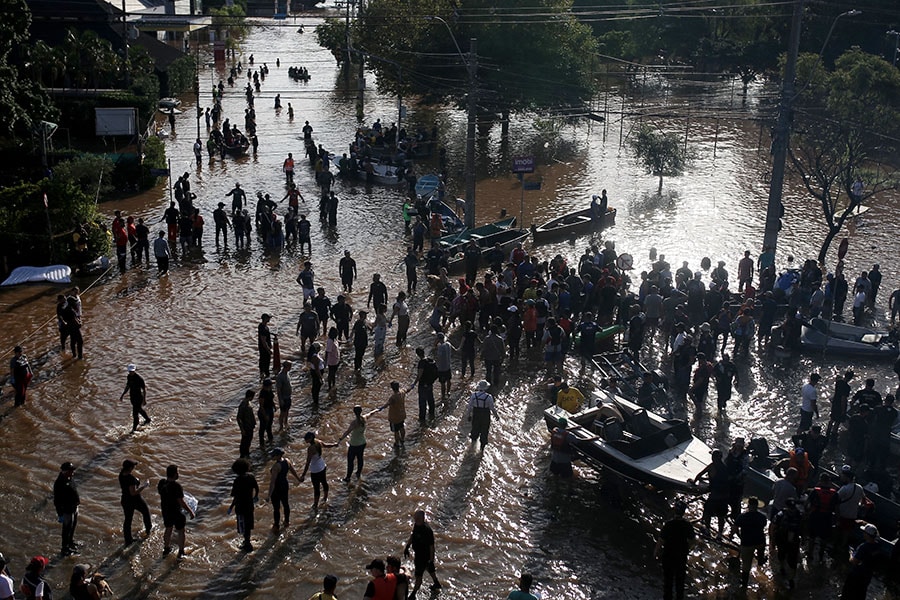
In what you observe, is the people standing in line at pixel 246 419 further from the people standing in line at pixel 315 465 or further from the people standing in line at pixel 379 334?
the people standing in line at pixel 379 334

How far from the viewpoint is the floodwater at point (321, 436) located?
1351cm

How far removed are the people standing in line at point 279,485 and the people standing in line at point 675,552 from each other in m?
5.33

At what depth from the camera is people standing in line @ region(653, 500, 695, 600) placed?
12.4 m

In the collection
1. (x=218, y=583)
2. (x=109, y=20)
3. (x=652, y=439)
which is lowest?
(x=218, y=583)

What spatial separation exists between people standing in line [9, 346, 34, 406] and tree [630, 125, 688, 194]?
28.2 metres

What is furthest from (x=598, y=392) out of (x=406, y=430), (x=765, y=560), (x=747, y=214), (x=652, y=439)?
(x=747, y=214)

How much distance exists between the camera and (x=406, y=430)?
58.9 ft

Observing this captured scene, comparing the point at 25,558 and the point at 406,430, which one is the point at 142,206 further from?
the point at 25,558

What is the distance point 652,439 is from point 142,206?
25.1 meters

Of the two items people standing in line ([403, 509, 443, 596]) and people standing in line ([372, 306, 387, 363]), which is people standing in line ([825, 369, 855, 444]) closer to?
people standing in line ([403, 509, 443, 596])

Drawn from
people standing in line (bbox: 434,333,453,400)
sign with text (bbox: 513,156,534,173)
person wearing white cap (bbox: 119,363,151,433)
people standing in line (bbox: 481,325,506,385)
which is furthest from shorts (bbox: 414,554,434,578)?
sign with text (bbox: 513,156,534,173)

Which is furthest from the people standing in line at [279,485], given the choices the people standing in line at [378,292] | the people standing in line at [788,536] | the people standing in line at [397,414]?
the people standing in line at [378,292]

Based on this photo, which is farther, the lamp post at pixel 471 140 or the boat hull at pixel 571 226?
the boat hull at pixel 571 226

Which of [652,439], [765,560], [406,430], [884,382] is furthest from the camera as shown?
[884,382]
